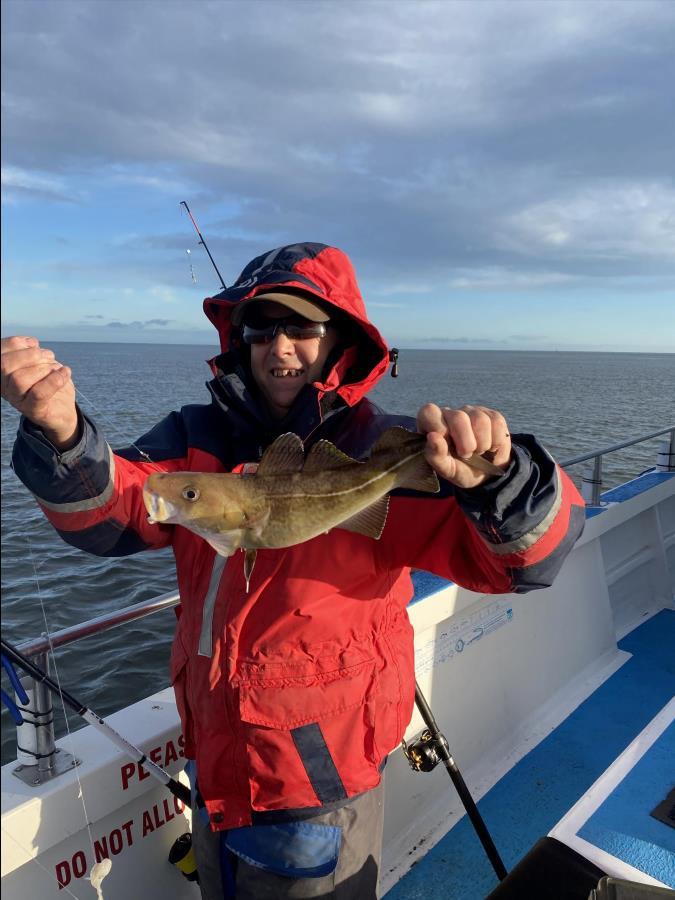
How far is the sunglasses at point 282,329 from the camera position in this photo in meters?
2.88

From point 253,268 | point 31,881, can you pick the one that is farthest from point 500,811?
point 253,268

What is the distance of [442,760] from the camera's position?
378cm

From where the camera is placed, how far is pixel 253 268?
3.11m

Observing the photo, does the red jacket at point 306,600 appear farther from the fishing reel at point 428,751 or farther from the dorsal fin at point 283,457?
the fishing reel at point 428,751

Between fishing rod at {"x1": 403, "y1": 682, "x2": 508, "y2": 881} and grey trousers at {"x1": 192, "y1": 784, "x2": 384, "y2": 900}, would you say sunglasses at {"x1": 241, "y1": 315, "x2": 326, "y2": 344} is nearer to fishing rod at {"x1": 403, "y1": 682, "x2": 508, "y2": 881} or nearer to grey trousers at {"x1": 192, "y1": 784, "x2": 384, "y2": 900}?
grey trousers at {"x1": 192, "y1": 784, "x2": 384, "y2": 900}

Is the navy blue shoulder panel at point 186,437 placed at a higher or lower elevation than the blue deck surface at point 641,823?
higher

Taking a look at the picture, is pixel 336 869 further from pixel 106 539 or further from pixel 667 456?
pixel 667 456

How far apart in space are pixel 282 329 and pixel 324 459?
86cm

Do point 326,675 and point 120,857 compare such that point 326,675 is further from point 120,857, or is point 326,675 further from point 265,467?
point 120,857

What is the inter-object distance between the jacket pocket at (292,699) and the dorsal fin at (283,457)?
0.87 meters

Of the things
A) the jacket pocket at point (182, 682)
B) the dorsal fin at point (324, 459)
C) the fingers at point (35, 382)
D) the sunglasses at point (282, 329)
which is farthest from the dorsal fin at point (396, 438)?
the jacket pocket at point (182, 682)

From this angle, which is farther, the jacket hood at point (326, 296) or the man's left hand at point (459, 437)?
the jacket hood at point (326, 296)

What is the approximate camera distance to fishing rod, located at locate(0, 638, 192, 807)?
2.68m

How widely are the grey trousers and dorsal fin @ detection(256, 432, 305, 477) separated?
1.45 meters
